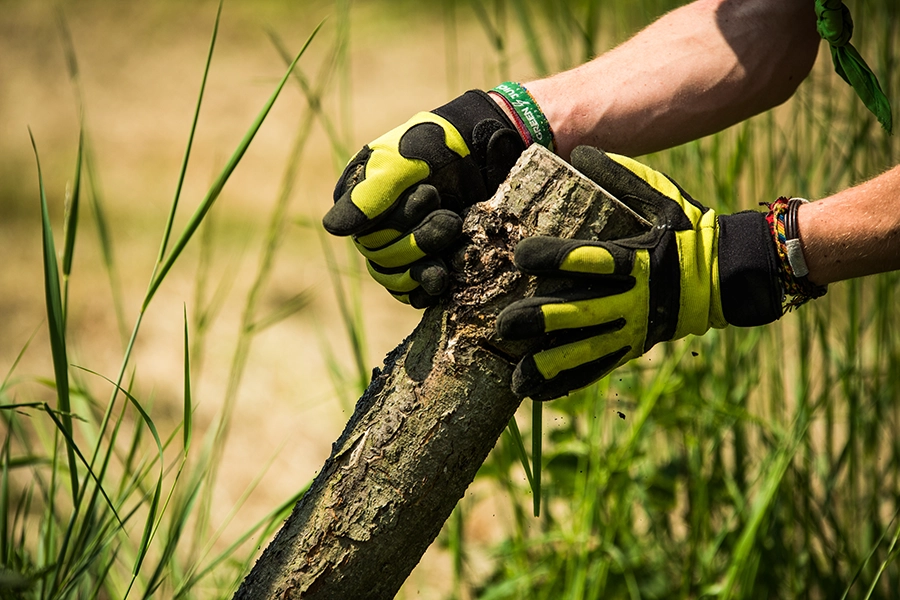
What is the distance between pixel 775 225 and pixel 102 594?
5.89ft

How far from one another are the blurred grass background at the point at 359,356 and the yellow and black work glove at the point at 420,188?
37 centimetres

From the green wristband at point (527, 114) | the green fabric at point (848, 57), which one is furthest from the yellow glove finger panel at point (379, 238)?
the green fabric at point (848, 57)

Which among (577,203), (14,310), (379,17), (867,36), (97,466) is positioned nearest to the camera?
(577,203)

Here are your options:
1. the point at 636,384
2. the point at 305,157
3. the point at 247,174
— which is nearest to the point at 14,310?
the point at 247,174

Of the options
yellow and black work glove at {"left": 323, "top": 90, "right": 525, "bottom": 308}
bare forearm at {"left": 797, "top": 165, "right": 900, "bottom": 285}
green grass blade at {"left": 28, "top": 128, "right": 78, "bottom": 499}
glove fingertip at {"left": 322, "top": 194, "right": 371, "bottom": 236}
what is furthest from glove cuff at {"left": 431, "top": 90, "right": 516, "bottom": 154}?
green grass blade at {"left": 28, "top": 128, "right": 78, "bottom": 499}

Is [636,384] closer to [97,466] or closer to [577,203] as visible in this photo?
[577,203]

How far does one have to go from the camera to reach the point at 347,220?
1.02 metres

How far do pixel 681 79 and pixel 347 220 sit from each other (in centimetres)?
62

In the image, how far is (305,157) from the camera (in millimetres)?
5055

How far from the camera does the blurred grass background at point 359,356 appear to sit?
154 cm

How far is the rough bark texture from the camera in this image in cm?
98

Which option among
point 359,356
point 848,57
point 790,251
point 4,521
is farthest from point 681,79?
point 4,521

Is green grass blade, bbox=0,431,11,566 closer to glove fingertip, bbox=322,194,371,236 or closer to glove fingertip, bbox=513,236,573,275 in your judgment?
glove fingertip, bbox=322,194,371,236

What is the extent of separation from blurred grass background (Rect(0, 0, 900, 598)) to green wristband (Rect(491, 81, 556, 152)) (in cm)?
26
